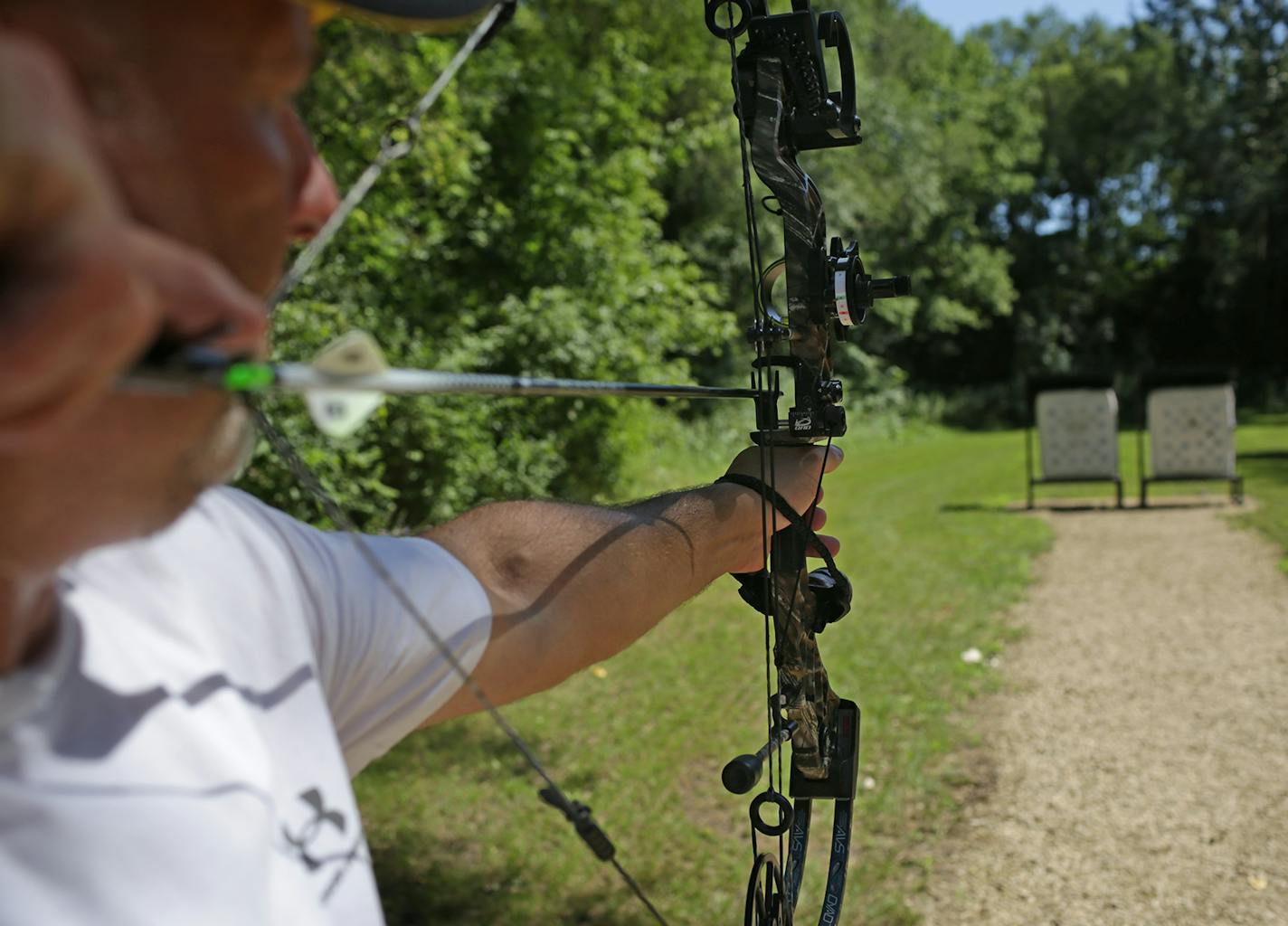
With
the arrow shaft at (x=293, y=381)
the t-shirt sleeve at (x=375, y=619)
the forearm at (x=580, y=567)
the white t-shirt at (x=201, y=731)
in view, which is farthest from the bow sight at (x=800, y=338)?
the arrow shaft at (x=293, y=381)

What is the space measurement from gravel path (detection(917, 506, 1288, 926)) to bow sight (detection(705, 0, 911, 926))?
82.9 inches

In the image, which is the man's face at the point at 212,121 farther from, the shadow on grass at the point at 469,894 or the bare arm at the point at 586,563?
the shadow on grass at the point at 469,894

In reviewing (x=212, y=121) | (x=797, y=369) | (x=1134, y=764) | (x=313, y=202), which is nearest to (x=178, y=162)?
(x=212, y=121)

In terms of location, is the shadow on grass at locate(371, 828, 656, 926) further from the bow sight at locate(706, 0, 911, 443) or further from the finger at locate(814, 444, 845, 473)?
the bow sight at locate(706, 0, 911, 443)

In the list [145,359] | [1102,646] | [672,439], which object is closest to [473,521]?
[145,359]

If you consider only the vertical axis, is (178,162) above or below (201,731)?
above

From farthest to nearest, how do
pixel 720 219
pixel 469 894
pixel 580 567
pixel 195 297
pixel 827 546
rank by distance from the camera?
1. pixel 720 219
2. pixel 469 894
3. pixel 827 546
4. pixel 580 567
5. pixel 195 297

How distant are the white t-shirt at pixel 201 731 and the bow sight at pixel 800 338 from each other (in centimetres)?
93

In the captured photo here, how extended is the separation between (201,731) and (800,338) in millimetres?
1422

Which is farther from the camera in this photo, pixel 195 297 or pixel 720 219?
pixel 720 219

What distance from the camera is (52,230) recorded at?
23.5 inches

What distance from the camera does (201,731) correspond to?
3.02 ft

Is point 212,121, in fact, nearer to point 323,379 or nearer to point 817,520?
point 323,379

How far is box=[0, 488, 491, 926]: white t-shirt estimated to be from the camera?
0.81 meters
